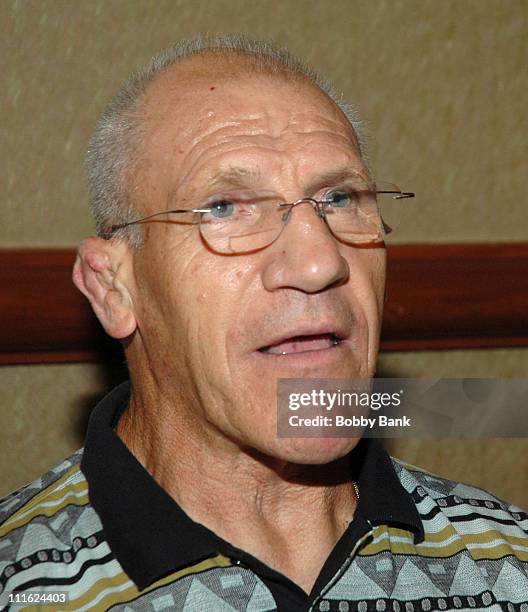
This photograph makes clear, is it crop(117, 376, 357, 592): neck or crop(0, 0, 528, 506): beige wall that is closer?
crop(117, 376, 357, 592): neck

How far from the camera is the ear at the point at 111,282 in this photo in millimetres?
1668

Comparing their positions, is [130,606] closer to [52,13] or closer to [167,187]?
[167,187]

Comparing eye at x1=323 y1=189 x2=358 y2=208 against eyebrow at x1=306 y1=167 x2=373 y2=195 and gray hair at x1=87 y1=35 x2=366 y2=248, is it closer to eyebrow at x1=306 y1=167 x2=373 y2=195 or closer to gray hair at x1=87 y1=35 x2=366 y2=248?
eyebrow at x1=306 y1=167 x2=373 y2=195

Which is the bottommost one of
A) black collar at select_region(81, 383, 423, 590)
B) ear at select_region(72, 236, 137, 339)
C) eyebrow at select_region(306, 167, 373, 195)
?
black collar at select_region(81, 383, 423, 590)

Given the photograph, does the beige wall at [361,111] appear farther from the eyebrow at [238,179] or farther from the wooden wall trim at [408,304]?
the eyebrow at [238,179]

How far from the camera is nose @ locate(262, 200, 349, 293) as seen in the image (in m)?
1.48

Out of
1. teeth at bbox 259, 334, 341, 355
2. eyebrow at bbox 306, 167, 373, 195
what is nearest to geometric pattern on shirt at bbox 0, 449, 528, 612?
teeth at bbox 259, 334, 341, 355

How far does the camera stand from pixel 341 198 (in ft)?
5.34

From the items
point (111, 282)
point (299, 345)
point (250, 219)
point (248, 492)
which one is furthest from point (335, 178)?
point (248, 492)

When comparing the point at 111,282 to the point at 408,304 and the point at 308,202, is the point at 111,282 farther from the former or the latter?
the point at 408,304

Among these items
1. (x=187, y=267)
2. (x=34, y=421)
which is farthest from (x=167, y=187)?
(x=34, y=421)

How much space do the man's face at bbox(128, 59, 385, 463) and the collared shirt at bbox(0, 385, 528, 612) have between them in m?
0.16

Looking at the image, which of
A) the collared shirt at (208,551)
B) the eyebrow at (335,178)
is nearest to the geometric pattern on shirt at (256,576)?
the collared shirt at (208,551)

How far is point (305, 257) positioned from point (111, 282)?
0.37 metres
